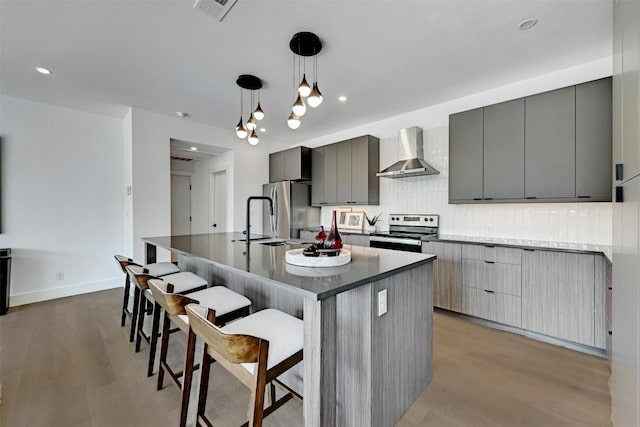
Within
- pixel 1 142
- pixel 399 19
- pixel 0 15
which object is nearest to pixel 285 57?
pixel 399 19

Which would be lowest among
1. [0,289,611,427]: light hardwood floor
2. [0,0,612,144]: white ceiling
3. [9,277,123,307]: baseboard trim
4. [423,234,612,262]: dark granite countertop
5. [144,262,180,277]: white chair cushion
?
A: [0,289,611,427]: light hardwood floor

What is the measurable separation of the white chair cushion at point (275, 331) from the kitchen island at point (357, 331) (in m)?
0.09

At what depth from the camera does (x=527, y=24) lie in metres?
2.04

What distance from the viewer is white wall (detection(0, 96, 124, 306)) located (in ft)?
11.3

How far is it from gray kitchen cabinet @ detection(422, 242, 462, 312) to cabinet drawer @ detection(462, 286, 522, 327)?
0.09 m

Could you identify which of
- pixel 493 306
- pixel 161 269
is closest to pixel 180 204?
pixel 161 269

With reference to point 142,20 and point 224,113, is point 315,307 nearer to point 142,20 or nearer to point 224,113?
point 142,20

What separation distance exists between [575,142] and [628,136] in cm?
166

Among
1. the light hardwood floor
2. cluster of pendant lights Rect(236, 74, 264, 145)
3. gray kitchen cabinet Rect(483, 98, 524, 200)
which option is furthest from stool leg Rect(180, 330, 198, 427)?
gray kitchen cabinet Rect(483, 98, 524, 200)

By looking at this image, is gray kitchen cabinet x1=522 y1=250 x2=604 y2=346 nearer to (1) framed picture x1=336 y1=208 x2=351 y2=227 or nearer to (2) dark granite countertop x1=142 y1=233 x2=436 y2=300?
(2) dark granite countertop x1=142 y1=233 x2=436 y2=300

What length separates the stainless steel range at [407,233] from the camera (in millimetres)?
3273

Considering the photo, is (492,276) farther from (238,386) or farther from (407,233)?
(238,386)

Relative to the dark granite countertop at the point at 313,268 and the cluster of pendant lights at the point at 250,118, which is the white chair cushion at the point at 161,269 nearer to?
the dark granite countertop at the point at 313,268

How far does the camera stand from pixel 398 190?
4078mm
